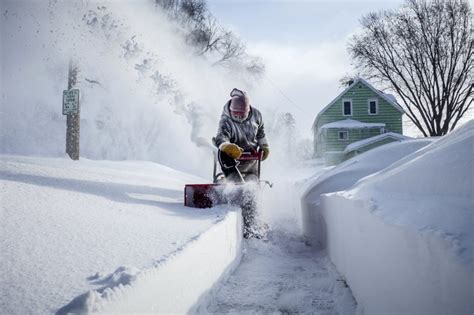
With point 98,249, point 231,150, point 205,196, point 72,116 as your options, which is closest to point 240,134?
point 231,150

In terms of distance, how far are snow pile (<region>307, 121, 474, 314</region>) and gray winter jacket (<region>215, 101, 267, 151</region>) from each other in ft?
8.33

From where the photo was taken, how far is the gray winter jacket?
519cm

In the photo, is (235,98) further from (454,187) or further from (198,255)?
(454,187)

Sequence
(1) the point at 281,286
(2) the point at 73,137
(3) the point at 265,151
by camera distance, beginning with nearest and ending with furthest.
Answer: (1) the point at 281,286 < (3) the point at 265,151 < (2) the point at 73,137

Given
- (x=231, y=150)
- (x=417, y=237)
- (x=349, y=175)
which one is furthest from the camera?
(x=349, y=175)

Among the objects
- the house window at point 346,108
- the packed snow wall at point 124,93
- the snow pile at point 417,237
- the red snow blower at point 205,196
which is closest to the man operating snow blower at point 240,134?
the red snow blower at point 205,196

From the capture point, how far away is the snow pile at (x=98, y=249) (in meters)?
1.27

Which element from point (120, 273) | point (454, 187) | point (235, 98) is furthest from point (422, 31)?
point (120, 273)

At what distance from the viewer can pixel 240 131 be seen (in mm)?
5301

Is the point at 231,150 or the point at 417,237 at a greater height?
the point at 231,150

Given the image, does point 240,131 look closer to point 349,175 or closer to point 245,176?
point 245,176

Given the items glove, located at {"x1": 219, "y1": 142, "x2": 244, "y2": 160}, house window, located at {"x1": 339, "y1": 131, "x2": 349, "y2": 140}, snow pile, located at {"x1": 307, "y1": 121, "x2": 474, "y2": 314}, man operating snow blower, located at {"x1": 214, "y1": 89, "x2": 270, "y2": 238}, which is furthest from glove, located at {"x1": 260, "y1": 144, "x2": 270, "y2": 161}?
house window, located at {"x1": 339, "y1": 131, "x2": 349, "y2": 140}

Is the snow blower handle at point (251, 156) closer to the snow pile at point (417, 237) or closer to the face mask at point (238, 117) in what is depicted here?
the face mask at point (238, 117)

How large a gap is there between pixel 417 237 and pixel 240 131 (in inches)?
158
